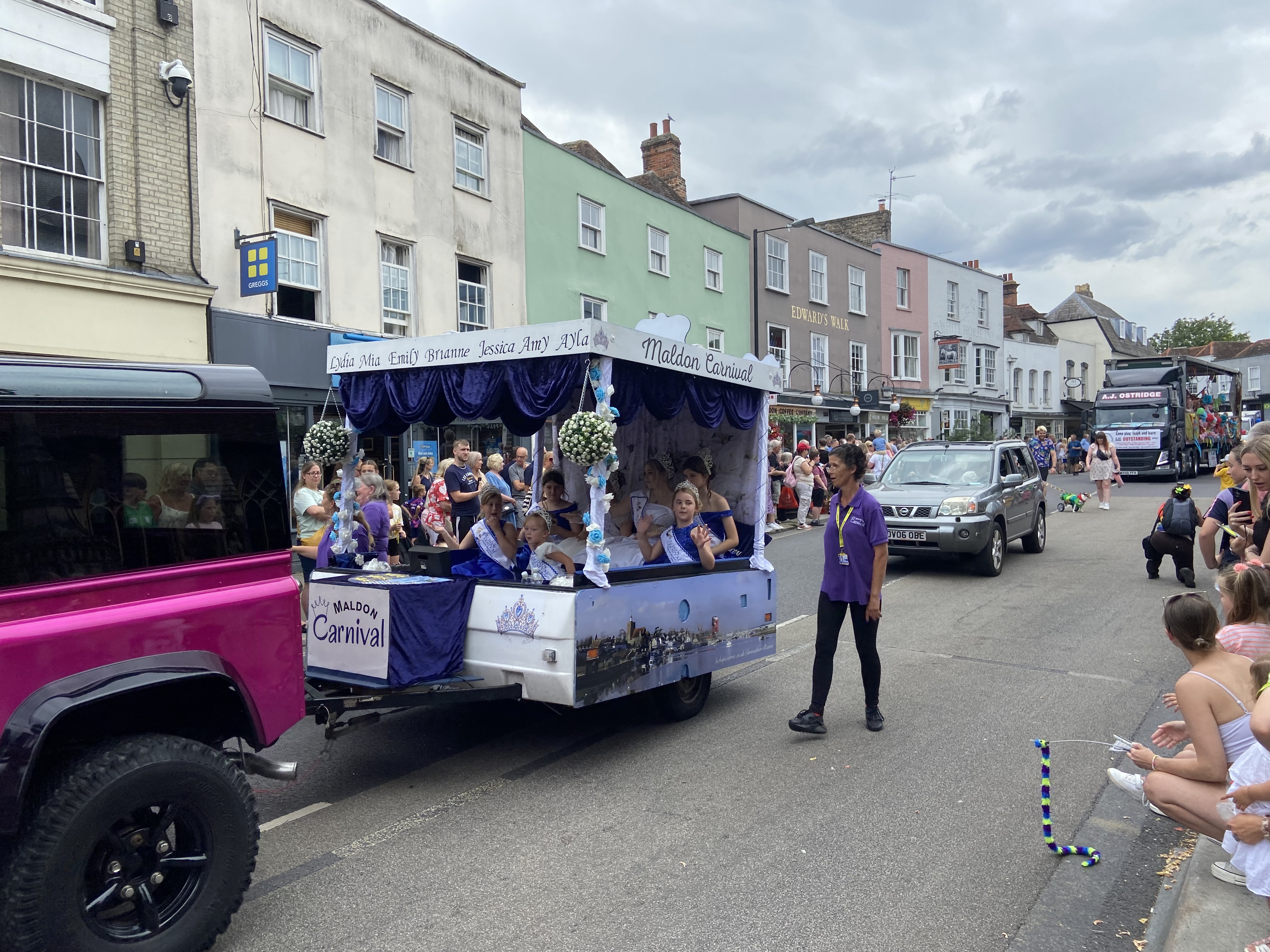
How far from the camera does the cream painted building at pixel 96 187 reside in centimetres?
1142

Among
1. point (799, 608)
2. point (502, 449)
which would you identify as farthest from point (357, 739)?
point (502, 449)

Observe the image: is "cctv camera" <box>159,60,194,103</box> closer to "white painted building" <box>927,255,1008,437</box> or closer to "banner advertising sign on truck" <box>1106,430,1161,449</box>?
"banner advertising sign on truck" <box>1106,430,1161,449</box>

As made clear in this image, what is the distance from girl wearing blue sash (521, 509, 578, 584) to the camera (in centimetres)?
550

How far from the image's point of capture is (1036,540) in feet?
45.3

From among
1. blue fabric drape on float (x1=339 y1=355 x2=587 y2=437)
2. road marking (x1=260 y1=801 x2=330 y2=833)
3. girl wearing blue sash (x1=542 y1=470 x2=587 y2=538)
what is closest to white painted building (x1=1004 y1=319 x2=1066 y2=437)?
girl wearing blue sash (x1=542 y1=470 x2=587 y2=538)

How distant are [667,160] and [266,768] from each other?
27.8 m

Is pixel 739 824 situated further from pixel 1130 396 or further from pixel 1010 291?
pixel 1010 291

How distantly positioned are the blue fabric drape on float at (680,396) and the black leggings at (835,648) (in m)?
1.63

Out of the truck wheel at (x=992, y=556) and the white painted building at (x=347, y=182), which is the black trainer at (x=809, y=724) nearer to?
the truck wheel at (x=992, y=556)

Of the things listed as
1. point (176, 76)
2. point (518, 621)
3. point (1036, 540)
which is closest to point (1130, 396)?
point (1036, 540)

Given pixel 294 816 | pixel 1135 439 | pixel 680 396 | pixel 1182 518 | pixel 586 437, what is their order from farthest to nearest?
1. pixel 1135 439
2. pixel 1182 518
3. pixel 680 396
4. pixel 586 437
5. pixel 294 816

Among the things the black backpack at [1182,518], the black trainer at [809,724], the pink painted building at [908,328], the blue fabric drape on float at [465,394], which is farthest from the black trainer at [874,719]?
the pink painted building at [908,328]

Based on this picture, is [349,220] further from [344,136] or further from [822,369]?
[822,369]

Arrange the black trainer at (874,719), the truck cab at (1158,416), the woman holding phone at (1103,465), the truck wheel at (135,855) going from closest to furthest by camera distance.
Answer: the truck wheel at (135,855)
the black trainer at (874,719)
the woman holding phone at (1103,465)
the truck cab at (1158,416)
